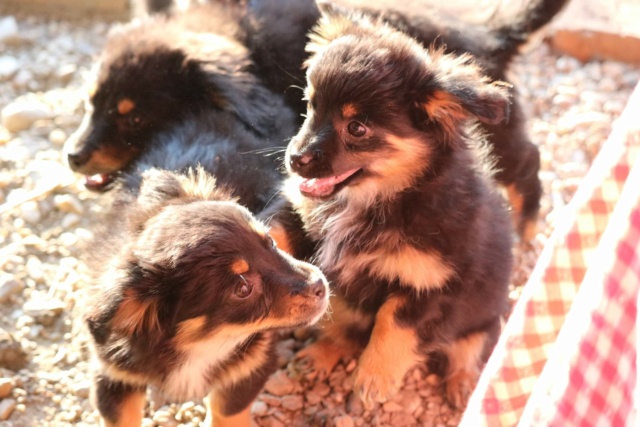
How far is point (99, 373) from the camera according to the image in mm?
2133

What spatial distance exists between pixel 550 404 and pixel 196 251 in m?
1.08

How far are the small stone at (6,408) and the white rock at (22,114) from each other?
1.59 m

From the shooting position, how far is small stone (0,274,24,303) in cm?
281

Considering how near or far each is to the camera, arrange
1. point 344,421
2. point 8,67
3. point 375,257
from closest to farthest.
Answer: point 375,257 → point 344,421 → point 8,67

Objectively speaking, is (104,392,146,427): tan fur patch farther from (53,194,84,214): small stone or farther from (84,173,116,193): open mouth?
(53,194,84,214): small stone

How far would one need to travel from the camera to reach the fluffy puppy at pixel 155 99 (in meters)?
2.82

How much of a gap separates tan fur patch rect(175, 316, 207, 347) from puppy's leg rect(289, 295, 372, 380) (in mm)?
769

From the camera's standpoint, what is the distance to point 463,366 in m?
2.66

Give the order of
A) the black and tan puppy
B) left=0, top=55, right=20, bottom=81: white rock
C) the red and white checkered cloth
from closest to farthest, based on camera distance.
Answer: the red and white checkered cloth, the black and tan puppy, left=0, top=55, right=20, bottom=81: white rock

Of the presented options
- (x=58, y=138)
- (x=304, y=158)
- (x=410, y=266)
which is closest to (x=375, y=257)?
(x=410, y=266)

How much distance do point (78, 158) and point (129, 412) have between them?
3.74 feet

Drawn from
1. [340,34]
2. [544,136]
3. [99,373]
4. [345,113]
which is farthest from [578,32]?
[99,373]

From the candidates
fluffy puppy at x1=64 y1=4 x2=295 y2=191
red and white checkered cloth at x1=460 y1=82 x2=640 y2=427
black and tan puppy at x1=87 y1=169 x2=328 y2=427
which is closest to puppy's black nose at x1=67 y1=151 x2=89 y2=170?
fluffy puppy at x1=64 y1=4 x2=295 y2=191

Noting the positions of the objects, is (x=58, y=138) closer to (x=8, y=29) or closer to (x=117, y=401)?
(x=8, y=29)
